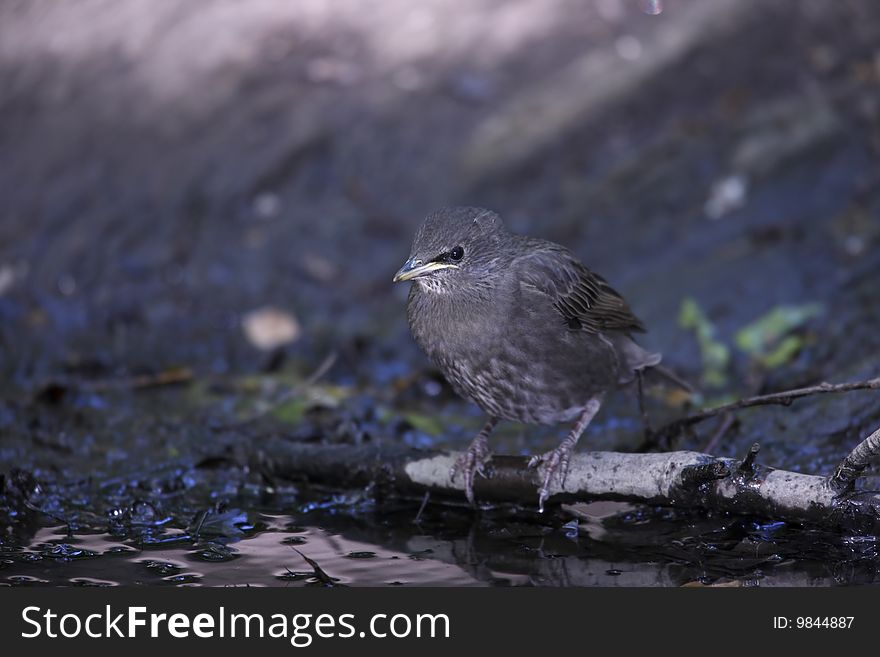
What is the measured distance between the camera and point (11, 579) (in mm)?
4434

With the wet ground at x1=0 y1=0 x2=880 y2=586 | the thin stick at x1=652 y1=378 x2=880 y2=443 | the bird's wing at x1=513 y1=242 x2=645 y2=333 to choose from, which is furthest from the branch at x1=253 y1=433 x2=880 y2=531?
the bird's wing at x1=513 y1=242 x2=645 y2=333

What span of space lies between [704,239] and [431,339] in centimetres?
328

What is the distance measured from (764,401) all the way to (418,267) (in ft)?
5.79

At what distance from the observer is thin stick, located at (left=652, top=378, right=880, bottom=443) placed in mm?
4316

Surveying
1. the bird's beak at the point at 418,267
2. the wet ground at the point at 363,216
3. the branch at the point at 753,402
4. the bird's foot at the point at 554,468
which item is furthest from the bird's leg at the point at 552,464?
the bird's beak at the point at 418,267

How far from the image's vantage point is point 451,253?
543cm

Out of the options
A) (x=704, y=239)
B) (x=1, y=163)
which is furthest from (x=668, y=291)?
(x=1, y=163)

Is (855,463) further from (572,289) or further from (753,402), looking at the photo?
(572,289)

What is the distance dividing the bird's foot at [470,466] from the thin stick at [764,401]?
96 cm

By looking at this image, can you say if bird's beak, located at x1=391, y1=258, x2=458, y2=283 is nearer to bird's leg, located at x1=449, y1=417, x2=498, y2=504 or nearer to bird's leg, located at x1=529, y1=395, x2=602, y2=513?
bird's leg, located at x1=449, y1=417, x2=498, y2=504

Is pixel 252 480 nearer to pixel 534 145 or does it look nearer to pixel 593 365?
pixel 593 365

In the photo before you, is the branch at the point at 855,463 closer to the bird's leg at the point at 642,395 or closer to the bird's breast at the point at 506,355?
the bird's leg at the point at 642,395

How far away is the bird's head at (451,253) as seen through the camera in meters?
5.38

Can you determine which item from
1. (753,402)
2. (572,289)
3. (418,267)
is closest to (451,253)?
(418,267)
